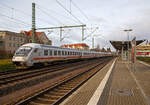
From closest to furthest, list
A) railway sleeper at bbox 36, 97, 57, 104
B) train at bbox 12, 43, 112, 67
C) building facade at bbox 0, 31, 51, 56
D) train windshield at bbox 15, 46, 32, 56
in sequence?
railway sleeper at bbox 36, 97, 57, 104 → train at bbox 12, 43, 112, 67 → train windshield at bbox 15, 46, 32, 56 → building facade at bbox 0, 31, 51, 56

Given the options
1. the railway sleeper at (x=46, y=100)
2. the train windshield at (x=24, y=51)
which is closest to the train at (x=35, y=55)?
the train windshield at (x=24, y=51)

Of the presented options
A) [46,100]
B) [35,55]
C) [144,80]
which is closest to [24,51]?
[35,55]

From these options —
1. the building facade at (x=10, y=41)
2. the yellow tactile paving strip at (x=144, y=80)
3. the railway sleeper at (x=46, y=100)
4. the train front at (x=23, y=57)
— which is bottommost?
the railway sleeper at (x=46, y=100)

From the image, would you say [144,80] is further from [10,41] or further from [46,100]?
[10,41]

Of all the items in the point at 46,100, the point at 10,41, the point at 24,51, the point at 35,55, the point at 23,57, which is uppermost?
the point at 10,41

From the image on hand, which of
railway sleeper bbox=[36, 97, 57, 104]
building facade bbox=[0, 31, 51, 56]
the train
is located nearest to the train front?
the train

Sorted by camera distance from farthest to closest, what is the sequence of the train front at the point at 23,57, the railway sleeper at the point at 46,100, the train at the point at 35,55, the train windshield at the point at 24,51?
the train windshield at the point at 24,51, the train at the point at 35,55, the train front at the point at 23,57, the railway sleeper at the point at 46,100

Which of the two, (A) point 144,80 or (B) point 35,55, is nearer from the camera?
(A) point 144,80

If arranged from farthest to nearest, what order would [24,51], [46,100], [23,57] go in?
1. [24,51]
2. [23,57]
3. [46,100]

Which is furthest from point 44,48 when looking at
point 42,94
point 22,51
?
point 42,94

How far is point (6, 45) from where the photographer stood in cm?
4772

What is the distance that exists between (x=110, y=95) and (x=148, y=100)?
1439 mm

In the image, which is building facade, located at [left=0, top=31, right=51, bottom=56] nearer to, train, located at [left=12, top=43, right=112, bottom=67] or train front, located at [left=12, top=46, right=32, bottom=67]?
train, located at [left=12, top=43, right=112, bottom=67]

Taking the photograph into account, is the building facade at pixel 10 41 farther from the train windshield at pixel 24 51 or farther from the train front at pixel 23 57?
the train front at pixel 23 57
